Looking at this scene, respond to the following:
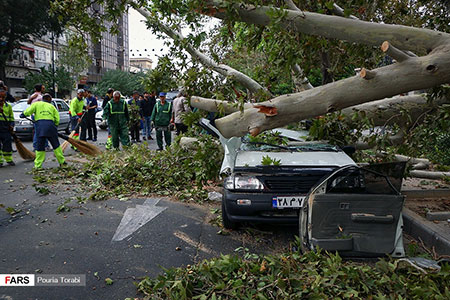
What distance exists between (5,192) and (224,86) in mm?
4425

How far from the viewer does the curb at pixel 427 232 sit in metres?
4.36

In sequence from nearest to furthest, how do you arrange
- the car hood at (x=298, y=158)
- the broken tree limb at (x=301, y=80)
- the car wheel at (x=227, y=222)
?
1. the car hood at (x=298, y=158)
2. the car wheel at (x=227, y=222)
3. the broken tree limb at (x=301, y=80)

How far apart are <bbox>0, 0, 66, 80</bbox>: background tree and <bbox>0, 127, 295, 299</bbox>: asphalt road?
2312 centimetres

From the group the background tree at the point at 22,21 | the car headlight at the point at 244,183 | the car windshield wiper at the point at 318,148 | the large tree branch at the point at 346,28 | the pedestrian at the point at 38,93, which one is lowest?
the car headlight at the point at 244,183

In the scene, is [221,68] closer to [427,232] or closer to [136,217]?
[136,217]

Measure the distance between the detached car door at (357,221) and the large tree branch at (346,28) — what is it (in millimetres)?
1255

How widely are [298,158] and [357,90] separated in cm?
160

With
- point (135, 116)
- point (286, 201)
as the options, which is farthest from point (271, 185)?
point (135, 116)

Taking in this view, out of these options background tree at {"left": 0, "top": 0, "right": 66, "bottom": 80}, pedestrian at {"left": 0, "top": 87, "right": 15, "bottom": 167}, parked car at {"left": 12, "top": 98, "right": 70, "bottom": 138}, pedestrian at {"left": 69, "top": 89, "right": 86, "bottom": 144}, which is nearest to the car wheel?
pedestrian at {"left": 0, "top": 87, "right": 15, "bottom": 167}

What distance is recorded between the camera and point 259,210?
14.7ft

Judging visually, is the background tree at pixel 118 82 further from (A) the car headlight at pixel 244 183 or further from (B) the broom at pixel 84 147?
(A) the car headlight at pixel 244 183

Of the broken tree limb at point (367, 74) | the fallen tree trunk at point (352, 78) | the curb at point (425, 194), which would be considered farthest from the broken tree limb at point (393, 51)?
the curb at point (425, 194)

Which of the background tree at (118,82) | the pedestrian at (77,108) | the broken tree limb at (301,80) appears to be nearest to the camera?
the broken tree limb at (301,80)

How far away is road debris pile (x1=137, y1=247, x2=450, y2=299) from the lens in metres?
3.01
